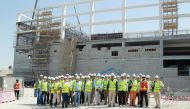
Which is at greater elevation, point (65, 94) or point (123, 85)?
point (123, 85)

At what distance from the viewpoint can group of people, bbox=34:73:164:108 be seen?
1509cm

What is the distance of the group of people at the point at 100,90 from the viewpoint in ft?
49.5

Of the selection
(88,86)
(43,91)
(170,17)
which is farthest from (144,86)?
(170,17)

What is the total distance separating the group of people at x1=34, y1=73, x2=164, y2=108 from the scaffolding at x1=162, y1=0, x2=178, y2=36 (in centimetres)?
2467

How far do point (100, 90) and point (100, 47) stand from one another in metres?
28.9

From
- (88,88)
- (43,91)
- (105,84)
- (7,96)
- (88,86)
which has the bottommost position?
(7,96)

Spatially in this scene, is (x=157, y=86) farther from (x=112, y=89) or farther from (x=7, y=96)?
(x=7, y=96)

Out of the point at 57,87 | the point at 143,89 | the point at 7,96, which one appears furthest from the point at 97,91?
the point at 7,96

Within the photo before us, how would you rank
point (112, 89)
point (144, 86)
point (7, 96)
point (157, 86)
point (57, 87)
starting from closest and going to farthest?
point (157, 86)
point (144, 86)
point (112, 89)
point (57, 87)
point (7, 96)

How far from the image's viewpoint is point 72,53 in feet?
146

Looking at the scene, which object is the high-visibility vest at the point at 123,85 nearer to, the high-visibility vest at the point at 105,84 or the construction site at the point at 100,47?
the high-visibility vest at the point at 105,84

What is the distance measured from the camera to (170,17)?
39.6 m

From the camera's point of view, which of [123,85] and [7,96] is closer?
[123,85]

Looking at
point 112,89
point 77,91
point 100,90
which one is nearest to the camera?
point 112,89
